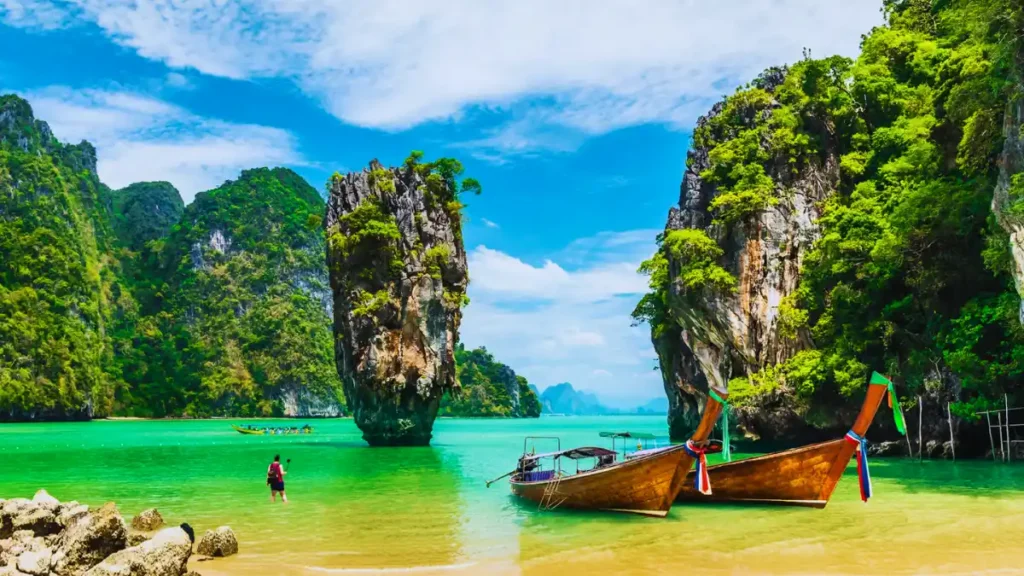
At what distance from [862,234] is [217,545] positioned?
2231cm

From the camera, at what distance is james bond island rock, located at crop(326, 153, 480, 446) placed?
3653cm

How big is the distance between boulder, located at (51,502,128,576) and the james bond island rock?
85.0 feet

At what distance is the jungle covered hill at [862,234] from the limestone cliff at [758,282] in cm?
7

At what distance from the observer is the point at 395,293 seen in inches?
1453

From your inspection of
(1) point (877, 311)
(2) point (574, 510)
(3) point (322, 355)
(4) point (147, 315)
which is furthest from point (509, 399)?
(2) point (574, 510)

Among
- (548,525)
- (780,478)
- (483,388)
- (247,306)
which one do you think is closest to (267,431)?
(548,525)

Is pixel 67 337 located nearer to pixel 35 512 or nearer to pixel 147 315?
pixel 147 315

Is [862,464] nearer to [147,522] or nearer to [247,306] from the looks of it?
[147,522]

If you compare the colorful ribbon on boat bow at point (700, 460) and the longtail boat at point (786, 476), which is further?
the longtail boat at point (786, 476)

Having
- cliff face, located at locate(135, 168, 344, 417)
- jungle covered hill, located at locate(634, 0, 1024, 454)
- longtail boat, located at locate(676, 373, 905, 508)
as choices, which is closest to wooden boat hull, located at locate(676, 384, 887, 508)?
longtail boat, located at locate(676, 373, 905, 508)

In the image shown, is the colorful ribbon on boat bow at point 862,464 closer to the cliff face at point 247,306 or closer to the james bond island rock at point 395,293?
the james bond island rock at point 395,293

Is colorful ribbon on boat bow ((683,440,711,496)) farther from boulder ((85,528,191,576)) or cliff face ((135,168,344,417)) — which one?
cliff face ((135,168,344,417))

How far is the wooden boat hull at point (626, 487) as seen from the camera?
1362 cm

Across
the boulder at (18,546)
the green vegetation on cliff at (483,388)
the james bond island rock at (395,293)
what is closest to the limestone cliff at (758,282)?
the james bond island rock at (395,293)
